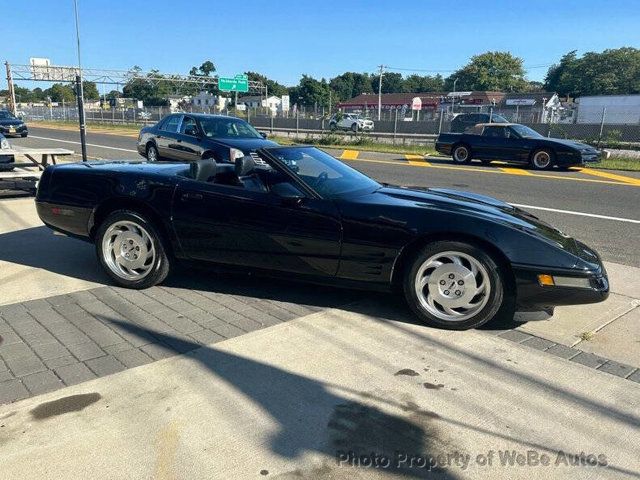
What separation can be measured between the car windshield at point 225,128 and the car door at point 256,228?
273 inches

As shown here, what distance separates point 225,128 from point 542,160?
9314mm

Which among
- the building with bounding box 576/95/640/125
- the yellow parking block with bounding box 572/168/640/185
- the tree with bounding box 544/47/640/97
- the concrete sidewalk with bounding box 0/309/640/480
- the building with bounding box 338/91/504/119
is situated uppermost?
the tree with bounding box 544/47/640/97

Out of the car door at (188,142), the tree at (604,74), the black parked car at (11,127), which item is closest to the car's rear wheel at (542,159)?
the car door at (188,142)

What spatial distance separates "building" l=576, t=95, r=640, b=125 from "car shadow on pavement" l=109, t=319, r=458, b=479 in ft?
129

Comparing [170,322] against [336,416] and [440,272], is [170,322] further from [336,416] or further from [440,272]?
[440,272]

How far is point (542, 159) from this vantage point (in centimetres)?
1535

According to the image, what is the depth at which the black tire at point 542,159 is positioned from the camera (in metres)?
15.1

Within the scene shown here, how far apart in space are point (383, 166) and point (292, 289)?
39.0 feet

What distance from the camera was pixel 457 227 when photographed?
3.60 meters

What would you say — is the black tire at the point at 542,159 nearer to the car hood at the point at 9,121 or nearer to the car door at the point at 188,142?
the car door at the point at 188,142

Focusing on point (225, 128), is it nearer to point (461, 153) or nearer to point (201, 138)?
point (201, 138)

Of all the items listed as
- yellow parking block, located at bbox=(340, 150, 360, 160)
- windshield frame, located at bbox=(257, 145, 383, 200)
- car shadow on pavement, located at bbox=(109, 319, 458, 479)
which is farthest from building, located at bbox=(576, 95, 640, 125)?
car shadow on pavement, located at bbox=(109, 319, 458, 479)

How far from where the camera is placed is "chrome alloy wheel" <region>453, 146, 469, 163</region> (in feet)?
55.2

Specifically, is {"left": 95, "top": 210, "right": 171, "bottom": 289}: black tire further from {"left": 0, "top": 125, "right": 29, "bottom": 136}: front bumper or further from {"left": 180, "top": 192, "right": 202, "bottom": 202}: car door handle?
{"left": 0, "top": 125, "right": 29, "bottom": 136}: front bumper
